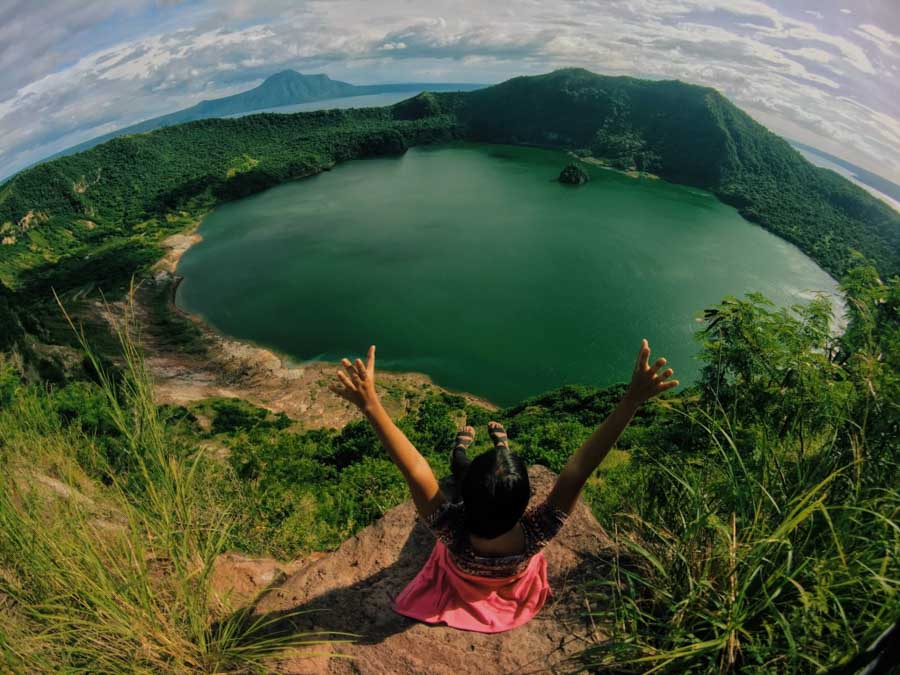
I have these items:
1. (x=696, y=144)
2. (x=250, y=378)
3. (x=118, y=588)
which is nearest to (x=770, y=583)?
(x=118, y=588)

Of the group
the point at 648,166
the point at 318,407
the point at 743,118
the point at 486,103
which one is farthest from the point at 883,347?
the point at 486,103

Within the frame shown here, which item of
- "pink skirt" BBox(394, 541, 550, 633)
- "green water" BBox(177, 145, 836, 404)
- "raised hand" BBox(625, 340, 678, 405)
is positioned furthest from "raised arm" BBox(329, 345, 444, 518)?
"green water" BBox(177, 145, 836, 404)

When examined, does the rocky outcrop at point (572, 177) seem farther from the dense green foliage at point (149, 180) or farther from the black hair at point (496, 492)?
the black hair at point (496, 492)

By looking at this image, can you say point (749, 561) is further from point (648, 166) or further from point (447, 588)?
point (648, 166)

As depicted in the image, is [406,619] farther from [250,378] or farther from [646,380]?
[250,378]

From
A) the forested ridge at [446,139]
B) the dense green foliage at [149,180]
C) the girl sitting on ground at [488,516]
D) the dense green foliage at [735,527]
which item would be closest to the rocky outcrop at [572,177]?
the forested ridge at [446,139]
